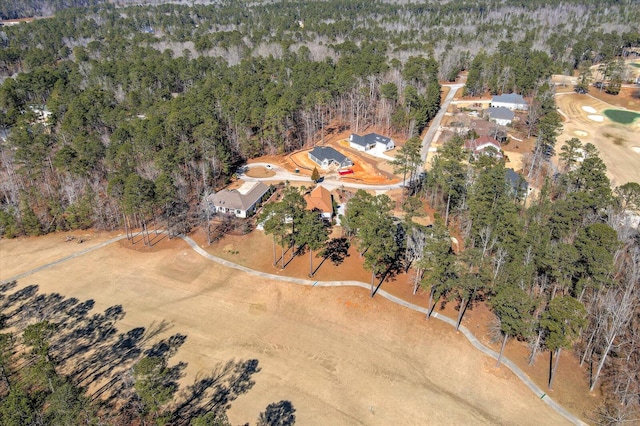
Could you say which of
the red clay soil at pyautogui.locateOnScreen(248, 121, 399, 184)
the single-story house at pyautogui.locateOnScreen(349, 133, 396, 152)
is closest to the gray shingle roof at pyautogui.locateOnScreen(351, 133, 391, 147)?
the single-story house at pyautogui.locateOnScreen(349, 133, 396, 152)

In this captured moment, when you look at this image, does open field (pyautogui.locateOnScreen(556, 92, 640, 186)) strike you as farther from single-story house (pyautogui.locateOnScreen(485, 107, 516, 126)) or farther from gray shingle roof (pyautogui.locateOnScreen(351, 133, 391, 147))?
gray shingle roof (pyautogui.locateOnScreen(351, 133, 391, 147))

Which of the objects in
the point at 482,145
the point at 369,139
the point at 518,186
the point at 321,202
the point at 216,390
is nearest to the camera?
the point at 216,390

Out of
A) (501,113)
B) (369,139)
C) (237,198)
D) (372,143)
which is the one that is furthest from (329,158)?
(501,113)

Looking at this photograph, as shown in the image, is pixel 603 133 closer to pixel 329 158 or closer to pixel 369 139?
pixel 369 139

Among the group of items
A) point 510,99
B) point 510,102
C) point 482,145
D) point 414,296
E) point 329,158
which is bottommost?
point 414,296

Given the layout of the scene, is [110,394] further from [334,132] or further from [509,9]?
[509,9]

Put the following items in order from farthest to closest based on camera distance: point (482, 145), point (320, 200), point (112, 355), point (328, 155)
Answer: point (482, 145), point (328, 155), point (320, 200), point (112, 355)

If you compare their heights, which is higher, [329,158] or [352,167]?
[329,158]

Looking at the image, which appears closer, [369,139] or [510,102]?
[369,139]
